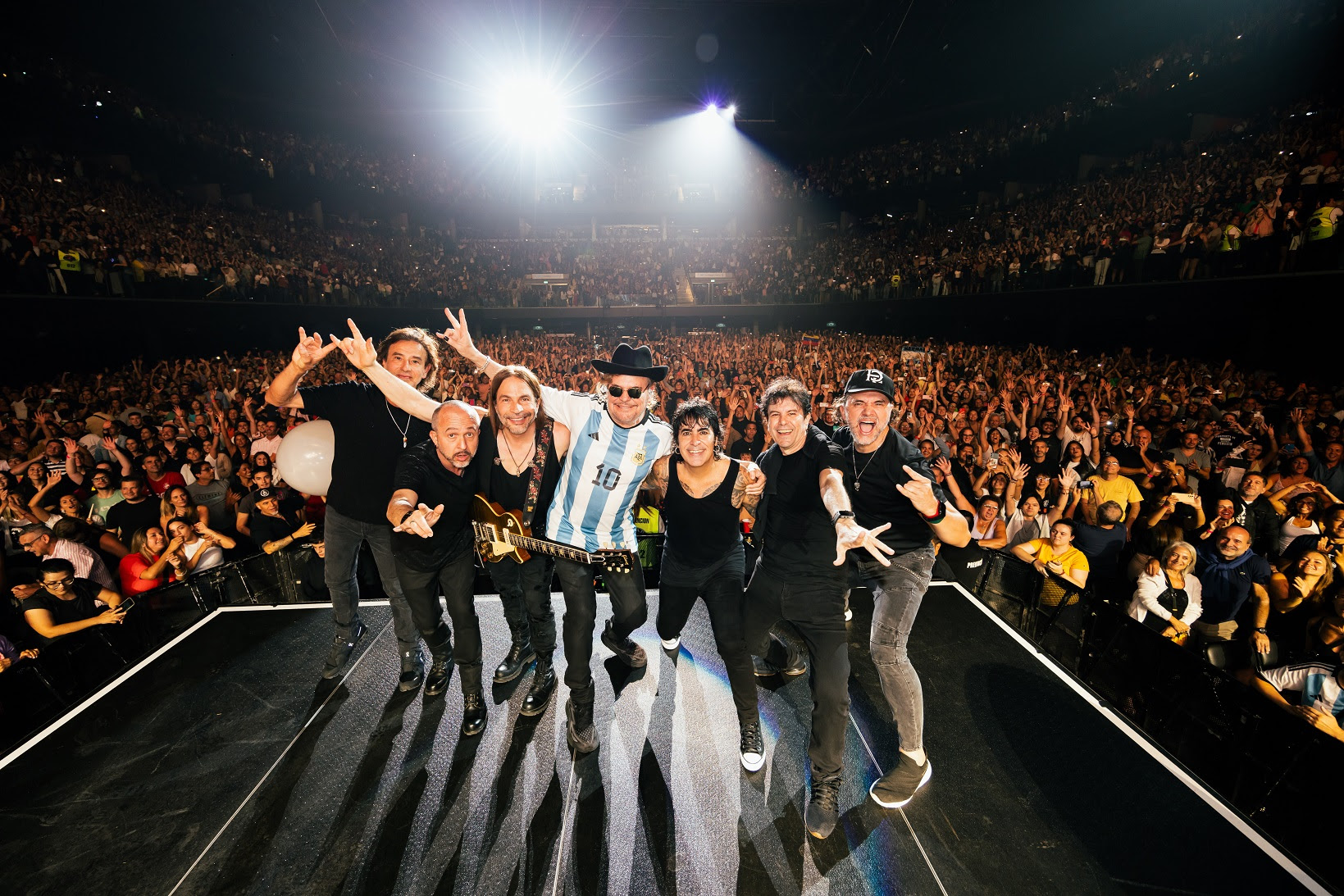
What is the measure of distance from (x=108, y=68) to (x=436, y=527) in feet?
75.6

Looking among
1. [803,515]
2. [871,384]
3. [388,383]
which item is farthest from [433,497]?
[871,384]

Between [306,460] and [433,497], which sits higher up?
[433,497]

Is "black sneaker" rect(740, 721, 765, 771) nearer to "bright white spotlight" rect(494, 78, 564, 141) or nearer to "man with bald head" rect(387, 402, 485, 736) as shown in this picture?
"man with bald head" rect(387, 402, 485, 736)


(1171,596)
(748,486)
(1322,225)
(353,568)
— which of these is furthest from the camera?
(1322,225)

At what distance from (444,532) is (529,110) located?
30829mm

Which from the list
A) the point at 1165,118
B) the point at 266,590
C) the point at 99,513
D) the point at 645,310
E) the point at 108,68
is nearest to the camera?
the point at 266,590

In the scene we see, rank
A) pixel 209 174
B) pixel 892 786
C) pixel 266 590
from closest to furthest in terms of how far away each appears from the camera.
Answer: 1. pixel 892 786
2. pixel 266 590
3. pixel 209 174

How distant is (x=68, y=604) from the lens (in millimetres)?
3230

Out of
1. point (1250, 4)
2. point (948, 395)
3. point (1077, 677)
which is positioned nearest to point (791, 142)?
point (1250, 4)

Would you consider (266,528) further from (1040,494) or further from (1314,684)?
(1314,684)

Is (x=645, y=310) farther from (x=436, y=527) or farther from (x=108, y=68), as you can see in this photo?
(x=436, y=527)

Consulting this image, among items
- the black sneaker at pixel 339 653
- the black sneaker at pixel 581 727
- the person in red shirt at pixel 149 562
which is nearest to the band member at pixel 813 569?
the black sneaker at pixel 581 727

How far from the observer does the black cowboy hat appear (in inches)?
88.4

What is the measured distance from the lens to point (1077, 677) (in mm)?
2953
